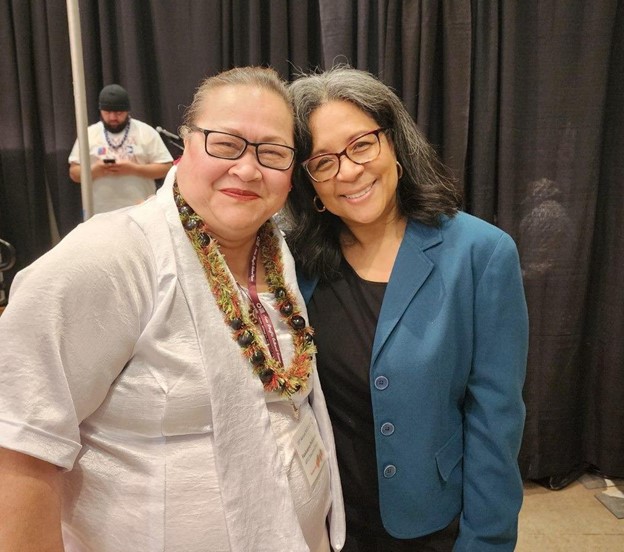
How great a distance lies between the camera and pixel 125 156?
→ 7.04ft

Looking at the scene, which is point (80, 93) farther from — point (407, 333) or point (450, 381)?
point (450, 381)

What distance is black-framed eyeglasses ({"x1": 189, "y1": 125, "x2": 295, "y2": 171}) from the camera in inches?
39.6

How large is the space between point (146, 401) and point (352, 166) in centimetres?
66

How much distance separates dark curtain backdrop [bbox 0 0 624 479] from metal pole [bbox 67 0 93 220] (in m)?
0.78

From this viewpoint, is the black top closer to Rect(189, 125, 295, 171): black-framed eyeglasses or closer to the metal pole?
Rect(189, 125, 295, 171): black-framed eyeglasses

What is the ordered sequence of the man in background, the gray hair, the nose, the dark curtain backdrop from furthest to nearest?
the dark curtain backdrop → the man in background → the gray hair → the nose

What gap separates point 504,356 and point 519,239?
1.33m

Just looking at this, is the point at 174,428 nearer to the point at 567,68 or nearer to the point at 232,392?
the point at 232,392

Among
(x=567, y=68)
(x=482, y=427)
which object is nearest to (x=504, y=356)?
(x=482, y=427)

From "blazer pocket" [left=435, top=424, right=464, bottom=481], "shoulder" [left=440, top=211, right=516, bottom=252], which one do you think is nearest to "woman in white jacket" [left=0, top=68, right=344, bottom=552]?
"blazer pocket" [left=435, top=424, right=464, bottom=481]

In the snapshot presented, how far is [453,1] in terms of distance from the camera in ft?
6.96

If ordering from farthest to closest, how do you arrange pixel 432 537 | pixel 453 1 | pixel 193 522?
pixel 453 1 → pixel 432 537 → pixel 193 522

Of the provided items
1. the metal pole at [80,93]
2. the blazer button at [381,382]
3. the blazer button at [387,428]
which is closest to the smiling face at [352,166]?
the blazer button at [381,382]

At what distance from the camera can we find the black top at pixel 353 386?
1.24 m
